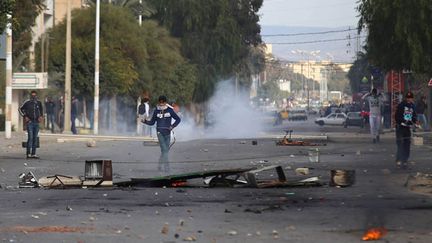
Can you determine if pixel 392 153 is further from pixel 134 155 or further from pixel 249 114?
pixel 249 114

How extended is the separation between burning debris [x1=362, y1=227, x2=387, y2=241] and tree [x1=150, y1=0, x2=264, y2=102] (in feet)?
213

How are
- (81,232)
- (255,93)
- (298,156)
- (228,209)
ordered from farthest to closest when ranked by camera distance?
(255,93)
(298,156)
(228,209)
(81,232)

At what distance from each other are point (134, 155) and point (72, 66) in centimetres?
3213

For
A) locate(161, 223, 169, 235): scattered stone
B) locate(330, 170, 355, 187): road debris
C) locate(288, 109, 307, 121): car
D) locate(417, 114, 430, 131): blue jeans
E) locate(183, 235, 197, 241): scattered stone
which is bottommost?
locate(288, 109, 307, 121): car

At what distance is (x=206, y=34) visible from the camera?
77000mm

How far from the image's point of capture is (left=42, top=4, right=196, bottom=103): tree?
2395 inches

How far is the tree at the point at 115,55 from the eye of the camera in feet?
200

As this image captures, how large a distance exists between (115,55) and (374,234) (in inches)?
2056

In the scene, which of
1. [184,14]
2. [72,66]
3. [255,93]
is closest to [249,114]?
[184,14]

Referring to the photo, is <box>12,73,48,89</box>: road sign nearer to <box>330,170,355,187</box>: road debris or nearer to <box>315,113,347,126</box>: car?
<box>330,170,355,187</box>: road debris

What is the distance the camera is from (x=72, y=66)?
2393 inches

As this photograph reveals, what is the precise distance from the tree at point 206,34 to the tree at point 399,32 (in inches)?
1346

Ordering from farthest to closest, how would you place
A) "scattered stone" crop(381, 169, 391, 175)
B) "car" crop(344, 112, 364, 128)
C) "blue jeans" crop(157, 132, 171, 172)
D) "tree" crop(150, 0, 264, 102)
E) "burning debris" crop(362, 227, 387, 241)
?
"car" crop(344, 112, 364, 128), "tree" crop(150, 0, 264, 102), "blue jeans" crop(157, 132, 171, 172), "scattered stone" crop(381, 169, 391, 175), "burning debris" crop(362, 227, 387, 241)

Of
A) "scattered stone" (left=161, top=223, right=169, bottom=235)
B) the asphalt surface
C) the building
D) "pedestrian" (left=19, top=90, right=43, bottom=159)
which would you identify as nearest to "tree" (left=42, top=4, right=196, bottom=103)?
the building
